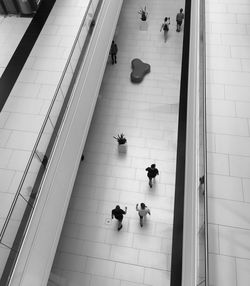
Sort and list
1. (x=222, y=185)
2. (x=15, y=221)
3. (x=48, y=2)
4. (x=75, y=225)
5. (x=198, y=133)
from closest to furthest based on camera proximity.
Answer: (x=15, y=221)
(x=222, y=185)
(x=198, y=133)
(x=75, y=225)
(x=48, y=2)

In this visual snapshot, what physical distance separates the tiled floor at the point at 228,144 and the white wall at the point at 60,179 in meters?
3.15

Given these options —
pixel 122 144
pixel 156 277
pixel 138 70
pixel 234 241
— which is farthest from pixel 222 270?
pixel 138 70

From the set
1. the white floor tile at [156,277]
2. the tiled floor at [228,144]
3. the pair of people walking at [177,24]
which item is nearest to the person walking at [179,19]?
the pair of people walking at [177,24]

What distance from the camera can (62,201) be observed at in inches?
287

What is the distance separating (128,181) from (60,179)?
3233 millimetres

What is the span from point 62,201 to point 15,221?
1.83 m

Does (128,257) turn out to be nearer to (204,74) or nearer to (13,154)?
(13,154)

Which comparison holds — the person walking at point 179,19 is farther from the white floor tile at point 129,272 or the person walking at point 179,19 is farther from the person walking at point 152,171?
the white floor tile at point 129,272

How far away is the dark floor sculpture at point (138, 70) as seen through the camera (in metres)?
12.6

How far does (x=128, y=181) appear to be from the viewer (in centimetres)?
992

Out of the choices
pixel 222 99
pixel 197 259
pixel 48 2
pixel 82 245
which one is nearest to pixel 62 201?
pixel 82 245

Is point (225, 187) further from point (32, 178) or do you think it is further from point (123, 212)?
point (32, 178)

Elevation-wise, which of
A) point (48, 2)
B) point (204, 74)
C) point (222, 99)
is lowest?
point (222, 99)

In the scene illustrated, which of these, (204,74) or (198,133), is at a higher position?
(204,74)
